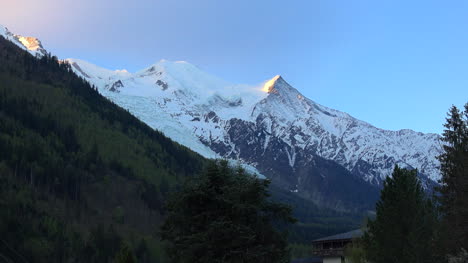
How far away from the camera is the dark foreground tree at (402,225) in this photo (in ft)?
176

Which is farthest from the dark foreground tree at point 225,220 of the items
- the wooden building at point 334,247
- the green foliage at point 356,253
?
the wooden building at point 334,247

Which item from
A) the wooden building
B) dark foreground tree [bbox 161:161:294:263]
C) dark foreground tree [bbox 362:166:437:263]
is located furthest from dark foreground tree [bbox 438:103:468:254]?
the wooden building

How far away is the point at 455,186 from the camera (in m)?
52.6

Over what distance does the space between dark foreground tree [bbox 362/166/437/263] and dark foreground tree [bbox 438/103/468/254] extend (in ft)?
7.57

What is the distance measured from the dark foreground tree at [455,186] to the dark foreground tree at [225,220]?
13.6 metres

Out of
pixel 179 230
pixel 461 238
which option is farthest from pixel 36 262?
pixel 461 238

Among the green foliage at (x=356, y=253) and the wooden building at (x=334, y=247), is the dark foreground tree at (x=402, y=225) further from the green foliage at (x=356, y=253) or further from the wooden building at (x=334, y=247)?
the wooden building at (x=334, y=247)

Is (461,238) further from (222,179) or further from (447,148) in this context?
(222,179)

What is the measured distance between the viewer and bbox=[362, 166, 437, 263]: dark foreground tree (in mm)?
53500

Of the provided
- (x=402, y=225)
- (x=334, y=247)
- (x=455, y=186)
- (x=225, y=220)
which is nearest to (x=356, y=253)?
(x=334, y=247)

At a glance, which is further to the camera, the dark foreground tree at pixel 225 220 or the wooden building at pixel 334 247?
the wooden building at pixel 334 247

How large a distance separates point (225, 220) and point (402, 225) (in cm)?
2050

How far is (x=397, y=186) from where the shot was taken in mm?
58875

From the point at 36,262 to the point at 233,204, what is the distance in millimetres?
147934
